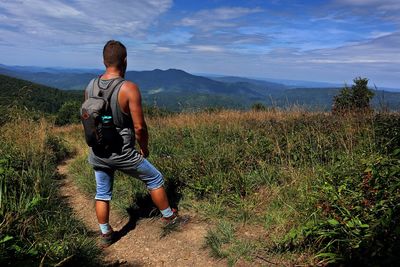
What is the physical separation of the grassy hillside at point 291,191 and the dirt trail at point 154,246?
0.15m

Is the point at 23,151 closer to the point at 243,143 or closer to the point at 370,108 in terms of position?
the point at 243,143

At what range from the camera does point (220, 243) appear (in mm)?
3361

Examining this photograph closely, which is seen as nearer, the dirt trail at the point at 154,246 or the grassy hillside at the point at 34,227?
the grassy hillside at the point at 34,227

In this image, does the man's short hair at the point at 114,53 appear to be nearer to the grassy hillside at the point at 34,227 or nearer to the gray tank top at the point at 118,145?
the gray tank top at the point at 118,145

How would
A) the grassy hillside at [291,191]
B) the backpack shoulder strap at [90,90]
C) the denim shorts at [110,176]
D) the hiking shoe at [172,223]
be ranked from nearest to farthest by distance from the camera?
1. the grassy hillside at [291,191]
2. the backpack shoulder strap at [90,90]
3. the denim shorts at [110,176]
4. the hiking shoe at [172,223]

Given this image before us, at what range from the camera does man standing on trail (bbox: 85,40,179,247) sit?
10.7 ft

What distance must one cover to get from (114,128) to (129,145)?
9.6 inches

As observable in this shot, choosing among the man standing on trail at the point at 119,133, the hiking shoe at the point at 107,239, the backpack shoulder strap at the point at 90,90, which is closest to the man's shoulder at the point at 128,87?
the man standing on trail at the point at 119,133

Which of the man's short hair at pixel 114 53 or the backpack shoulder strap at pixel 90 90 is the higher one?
the man's short hair at pixel 114 53

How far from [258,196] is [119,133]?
69.4 inches

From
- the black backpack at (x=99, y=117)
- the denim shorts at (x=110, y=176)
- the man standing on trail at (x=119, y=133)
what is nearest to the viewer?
the black backpack at (x=99, y=117)

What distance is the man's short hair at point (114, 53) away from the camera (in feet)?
10.7

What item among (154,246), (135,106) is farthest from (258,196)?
(135,106)

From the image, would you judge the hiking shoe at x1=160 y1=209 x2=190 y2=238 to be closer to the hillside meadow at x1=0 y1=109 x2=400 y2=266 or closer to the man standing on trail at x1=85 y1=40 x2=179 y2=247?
the hillside meadow at x1=0 y1=109 x2=400 y2=266
